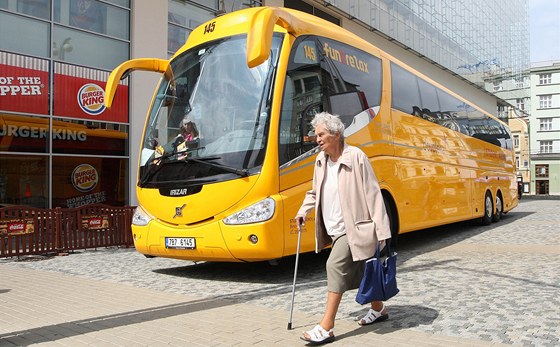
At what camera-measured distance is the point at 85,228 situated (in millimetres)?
10875

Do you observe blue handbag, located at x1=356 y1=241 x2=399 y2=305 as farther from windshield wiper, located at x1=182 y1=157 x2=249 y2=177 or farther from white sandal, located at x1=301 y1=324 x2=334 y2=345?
windshield wiper, located at x1=182 y1=157 x2=249 y2=177

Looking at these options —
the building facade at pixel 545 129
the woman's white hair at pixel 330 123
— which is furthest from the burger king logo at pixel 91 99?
the building facade at pixel 545 129

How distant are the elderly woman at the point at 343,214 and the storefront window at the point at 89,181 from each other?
10.7 metres

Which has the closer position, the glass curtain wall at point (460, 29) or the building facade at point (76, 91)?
the building facade at point (76, 91)

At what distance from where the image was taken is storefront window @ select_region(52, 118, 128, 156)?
1350 cm

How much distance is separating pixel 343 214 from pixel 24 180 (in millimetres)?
10815

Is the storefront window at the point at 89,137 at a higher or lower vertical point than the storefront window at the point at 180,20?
lower

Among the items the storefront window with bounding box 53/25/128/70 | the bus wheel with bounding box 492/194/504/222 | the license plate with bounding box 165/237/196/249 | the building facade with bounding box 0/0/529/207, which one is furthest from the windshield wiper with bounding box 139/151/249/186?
the bus wheel with bounding box 492/194/504/222

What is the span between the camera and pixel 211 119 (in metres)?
7.03

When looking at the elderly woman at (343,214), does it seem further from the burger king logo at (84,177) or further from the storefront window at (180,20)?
the storefront window at (180,20)

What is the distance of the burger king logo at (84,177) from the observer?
A: 45.7 ft

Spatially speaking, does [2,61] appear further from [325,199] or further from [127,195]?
[325,199]

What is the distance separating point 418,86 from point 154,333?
27.2 ft

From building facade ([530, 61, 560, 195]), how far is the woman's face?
80.6 metres
